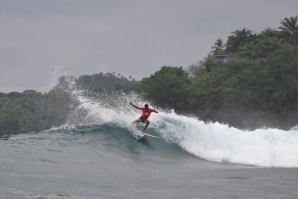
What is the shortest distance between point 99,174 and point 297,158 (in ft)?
31.7

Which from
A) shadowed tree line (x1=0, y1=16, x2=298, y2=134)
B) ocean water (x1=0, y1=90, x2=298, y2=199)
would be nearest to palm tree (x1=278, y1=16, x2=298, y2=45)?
shadowed tree line (x1=0, y1=16, x2=298, y2=134)

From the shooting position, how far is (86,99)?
26672mm

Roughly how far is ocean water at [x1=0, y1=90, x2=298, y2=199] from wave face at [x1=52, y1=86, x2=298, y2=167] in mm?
40

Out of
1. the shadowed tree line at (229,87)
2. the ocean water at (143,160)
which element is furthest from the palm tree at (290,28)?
the ocean water at (143,160)

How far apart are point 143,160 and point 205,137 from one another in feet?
15.5

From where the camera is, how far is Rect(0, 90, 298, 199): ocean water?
13930 mm

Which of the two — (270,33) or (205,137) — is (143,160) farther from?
(270,33)

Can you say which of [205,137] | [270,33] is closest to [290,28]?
[270,33]

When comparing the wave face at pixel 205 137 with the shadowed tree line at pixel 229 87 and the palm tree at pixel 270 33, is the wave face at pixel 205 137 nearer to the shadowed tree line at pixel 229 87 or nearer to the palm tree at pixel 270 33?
the shadowed tree line at pixel 229 87

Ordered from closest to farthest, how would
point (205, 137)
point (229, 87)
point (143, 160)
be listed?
point (143, 160), point (205, 137), point (229, 87)

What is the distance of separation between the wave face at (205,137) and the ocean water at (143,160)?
40mm

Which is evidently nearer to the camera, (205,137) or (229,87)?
(205,137)

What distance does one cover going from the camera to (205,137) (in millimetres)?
23969

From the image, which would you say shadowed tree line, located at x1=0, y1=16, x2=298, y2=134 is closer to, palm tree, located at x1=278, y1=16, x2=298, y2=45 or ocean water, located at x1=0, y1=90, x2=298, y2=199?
palm tree, located at x1=278, y1=16, x2=298, y2=45
